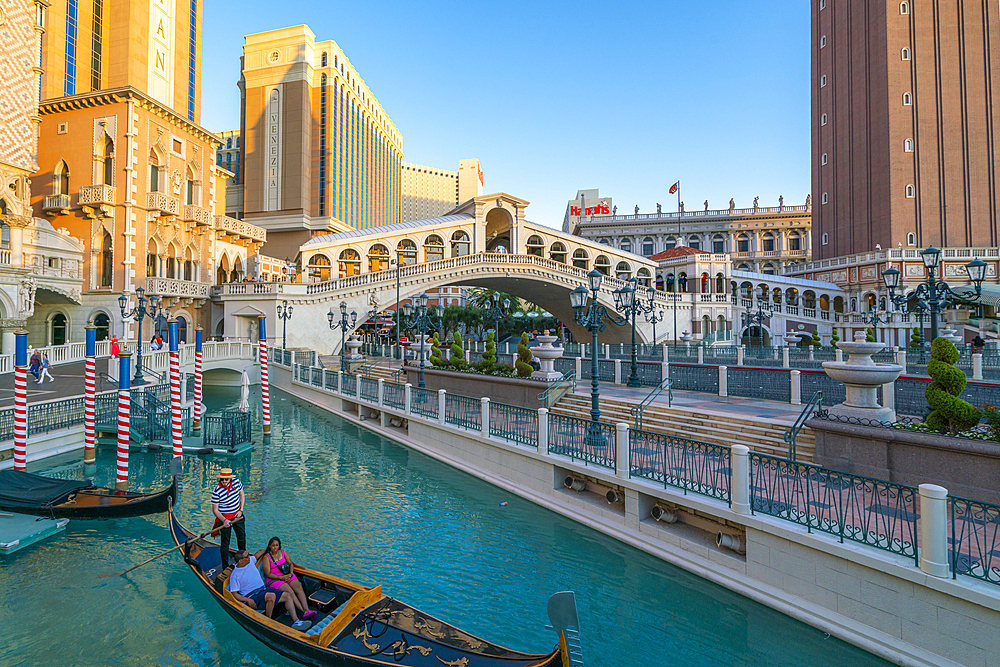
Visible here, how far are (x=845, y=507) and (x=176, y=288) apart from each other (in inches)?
1460

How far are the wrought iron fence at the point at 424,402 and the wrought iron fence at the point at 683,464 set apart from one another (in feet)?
24.4

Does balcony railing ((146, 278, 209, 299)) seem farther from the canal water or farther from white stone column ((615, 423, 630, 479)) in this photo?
white stone column ((615, 423, 630, 479))

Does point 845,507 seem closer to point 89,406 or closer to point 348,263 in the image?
point 89,406

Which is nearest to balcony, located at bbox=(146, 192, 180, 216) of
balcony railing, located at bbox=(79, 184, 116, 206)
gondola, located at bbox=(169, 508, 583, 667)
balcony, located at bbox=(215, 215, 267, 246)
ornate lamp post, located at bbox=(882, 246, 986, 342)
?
balcony railing, located at bbox=(79, 184, 116, 206)

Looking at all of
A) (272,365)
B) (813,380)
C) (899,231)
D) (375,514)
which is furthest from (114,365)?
(899,231)

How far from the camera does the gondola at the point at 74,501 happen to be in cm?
924

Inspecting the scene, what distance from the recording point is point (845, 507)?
21.9 feet

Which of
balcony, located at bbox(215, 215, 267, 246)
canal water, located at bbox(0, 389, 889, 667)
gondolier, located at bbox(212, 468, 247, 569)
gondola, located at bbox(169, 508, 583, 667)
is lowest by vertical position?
canal water, located at bbox(0, 389, 889, 667)

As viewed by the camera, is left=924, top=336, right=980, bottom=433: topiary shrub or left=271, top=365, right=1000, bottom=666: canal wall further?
left=924, top=336, right=980, bottom=433: topiary shrub

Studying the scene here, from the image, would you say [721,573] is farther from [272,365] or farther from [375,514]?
[272,365]

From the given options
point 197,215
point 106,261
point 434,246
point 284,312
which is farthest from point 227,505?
point 434,246

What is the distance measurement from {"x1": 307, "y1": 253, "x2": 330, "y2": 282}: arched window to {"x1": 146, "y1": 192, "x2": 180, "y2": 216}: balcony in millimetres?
11394

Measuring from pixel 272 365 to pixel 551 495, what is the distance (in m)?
25.6

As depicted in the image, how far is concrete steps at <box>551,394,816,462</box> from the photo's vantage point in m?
9.53
